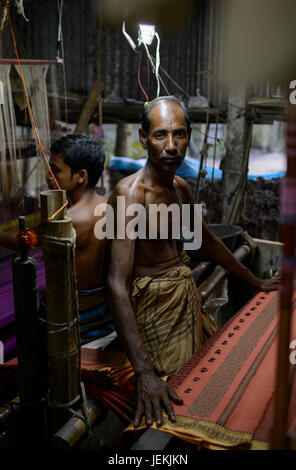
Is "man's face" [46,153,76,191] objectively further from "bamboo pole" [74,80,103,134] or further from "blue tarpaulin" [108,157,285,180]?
"blue tarpaulin" [108,157,285,180]

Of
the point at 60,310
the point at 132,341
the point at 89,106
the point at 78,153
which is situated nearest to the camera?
the point at 60,310

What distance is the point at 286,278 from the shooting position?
0.84m

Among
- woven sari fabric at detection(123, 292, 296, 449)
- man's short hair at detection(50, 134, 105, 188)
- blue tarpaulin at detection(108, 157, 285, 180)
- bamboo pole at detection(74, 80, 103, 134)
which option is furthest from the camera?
blue tarpaulin at detection(108, 157, 285, 180)

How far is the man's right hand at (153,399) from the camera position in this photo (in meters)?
1.64

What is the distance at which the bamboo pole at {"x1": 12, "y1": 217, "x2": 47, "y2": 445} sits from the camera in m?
1.67

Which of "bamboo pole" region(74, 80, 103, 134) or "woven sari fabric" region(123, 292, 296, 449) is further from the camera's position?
"bamboo pole" region(74, 80, 103, 134)

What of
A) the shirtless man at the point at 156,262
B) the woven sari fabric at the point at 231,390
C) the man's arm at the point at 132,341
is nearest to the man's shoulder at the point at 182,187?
the shirtless man at the point at 156,262

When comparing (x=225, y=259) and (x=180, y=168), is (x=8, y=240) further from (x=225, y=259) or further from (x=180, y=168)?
(x=180, y=168)

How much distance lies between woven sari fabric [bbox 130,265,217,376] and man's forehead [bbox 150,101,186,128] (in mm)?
818

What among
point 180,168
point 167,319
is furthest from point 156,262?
point 180,168

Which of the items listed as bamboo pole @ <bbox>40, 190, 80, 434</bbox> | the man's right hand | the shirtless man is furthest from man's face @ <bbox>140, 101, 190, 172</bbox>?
the man's right hand

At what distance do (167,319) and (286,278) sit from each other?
5.55 feet

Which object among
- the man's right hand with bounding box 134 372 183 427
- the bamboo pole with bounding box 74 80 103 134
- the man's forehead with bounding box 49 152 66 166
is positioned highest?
the bamboo pole with bounding box 74 80 103 134

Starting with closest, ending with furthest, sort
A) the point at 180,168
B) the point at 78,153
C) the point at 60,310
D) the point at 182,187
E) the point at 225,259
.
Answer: the point at 60,310 → the point at 78,153 → the point at 182,187 → the point at 225,259 → the point at 180,168
